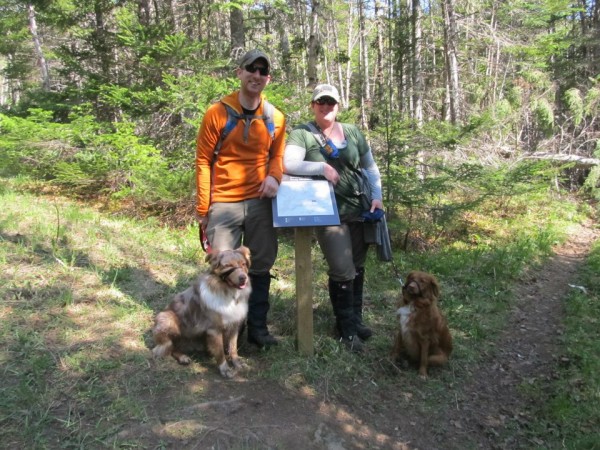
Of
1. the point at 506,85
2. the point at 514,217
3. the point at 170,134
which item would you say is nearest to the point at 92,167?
the point at 170,134

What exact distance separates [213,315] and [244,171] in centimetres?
134

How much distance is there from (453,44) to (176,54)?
891 cm

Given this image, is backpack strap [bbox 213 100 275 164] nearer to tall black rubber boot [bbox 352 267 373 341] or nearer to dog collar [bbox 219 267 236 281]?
dog collar [bbox 219 267 236 281]

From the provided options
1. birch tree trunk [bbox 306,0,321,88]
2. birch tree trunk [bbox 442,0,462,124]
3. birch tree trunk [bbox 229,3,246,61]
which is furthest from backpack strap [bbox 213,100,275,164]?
birch tree trunk [bbox 442,0,462,124]

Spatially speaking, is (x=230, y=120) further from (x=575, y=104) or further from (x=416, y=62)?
(x=575, y=104)

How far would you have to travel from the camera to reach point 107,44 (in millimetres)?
9336

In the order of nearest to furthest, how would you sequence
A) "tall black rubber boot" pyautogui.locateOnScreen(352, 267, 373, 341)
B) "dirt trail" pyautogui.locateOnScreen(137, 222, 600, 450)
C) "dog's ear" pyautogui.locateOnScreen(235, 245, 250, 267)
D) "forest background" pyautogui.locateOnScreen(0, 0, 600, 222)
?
"dirt trail" pyautogui.locateOnScreen(137, 222, 600, 450) < "dog's ear" pyautogui.locateOnScreen(235, 245, 250, 267) < "tall black rubber boot" pyautogui.locateOnScreen(352, 267, 373, 341) < "forest background" pyautogui.locateOnScreen(0, 0, 600, 222)

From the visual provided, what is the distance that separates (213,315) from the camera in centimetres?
368

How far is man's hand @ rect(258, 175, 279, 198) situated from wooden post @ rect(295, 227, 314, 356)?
0.46m

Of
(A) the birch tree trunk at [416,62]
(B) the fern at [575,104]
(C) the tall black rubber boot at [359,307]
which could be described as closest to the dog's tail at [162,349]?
(C) the tall black rubber boot at [359,307]

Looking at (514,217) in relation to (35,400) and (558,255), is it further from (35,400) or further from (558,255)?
(35,400)

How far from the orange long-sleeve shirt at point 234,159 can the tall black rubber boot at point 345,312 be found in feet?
4.34

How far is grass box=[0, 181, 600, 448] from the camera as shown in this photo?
309 centimetres

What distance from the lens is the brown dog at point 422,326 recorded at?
13.8 feet
